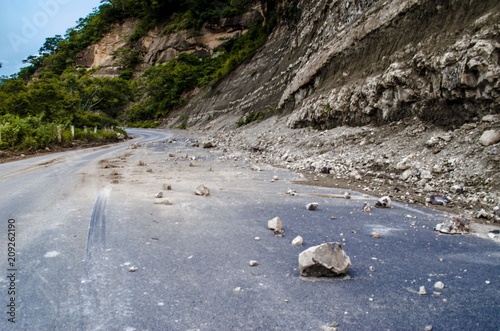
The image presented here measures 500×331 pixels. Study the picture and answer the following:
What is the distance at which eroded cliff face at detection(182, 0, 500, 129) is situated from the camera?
8.59m

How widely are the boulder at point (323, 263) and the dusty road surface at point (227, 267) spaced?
0.33 feet

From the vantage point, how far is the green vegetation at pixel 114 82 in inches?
937

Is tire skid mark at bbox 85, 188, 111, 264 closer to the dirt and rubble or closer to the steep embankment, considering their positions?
the dirt and rubble

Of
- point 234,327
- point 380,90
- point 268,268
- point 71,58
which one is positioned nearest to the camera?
point 234,327

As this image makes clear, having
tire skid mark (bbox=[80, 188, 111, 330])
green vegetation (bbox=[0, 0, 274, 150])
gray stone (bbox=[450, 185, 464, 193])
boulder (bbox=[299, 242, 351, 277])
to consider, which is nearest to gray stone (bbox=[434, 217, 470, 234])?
gray stone (bbox=[450, 185, 464, 193])

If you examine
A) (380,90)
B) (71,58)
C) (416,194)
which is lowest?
(416,194)

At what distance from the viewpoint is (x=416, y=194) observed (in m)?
7.03

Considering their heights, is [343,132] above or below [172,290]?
above

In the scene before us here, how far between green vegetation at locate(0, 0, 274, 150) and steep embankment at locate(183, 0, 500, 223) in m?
10.0

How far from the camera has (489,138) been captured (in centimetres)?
719

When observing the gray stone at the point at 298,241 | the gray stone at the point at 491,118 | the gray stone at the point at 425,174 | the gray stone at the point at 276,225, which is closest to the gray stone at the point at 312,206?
the gray stone at the point at 276,225

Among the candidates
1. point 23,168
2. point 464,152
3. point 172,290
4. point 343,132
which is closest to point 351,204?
point 464,152

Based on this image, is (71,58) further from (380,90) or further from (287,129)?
(380,90)

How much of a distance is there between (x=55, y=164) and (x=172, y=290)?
1143 cm
